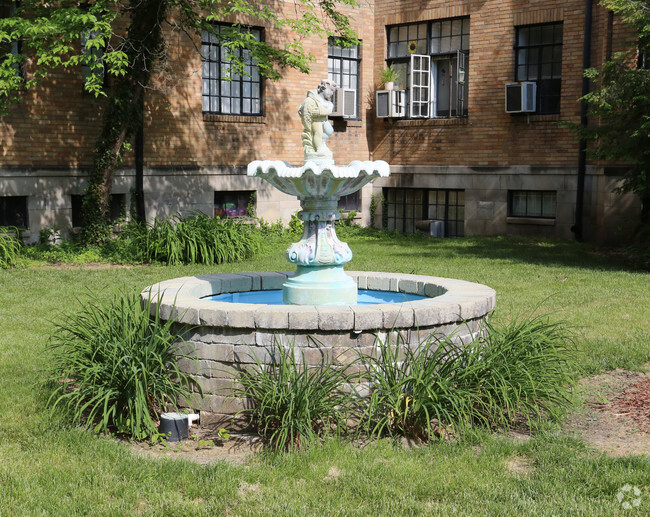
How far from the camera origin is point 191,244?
1430 cm

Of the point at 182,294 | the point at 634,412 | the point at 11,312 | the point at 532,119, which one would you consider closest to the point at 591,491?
the point at 634,412

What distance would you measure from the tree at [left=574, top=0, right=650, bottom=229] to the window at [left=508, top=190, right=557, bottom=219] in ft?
14.2

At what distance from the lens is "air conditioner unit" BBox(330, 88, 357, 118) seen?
776 inches

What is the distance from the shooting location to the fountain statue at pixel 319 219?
294 inches

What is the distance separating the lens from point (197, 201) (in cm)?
1812

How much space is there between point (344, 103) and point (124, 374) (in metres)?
14.6

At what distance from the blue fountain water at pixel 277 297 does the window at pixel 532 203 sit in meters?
10.8

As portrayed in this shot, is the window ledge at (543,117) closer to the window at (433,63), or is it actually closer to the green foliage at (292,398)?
the window at (433,63)

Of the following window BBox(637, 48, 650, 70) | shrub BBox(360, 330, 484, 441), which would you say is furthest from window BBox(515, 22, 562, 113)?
shrub BBox(360, 330, 484, 441)

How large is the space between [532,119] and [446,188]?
278cm

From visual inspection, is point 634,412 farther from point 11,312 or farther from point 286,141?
point 286,141

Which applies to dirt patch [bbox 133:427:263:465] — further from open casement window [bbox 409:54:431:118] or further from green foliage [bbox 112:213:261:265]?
open casement window [bbox 409:54:431:118]

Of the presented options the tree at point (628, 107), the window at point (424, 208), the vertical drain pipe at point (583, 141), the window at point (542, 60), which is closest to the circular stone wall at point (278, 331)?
the tree at point (628, 107)

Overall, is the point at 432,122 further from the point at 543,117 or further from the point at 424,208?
the point at 543,117
